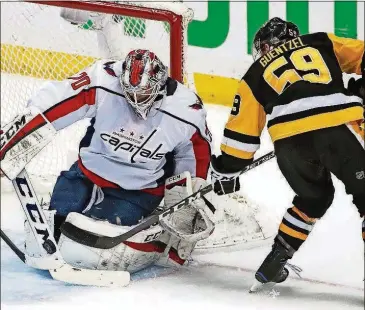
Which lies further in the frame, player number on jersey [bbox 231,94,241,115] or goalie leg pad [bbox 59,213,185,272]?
goalie leg pad [bbox 59,213,185,272]

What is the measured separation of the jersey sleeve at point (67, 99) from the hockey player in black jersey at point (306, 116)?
1.47 ft

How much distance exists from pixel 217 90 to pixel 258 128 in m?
1.51

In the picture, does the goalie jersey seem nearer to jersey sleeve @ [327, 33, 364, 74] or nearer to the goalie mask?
jersey sleeve @ [327, 33, 364, 74]

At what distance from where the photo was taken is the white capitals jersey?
3.08 m

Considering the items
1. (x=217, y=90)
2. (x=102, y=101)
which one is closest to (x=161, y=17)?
(x=102, y=101)

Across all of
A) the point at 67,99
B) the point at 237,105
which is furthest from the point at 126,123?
the point at 237,105

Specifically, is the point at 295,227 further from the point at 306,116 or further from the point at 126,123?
the point at 126,123

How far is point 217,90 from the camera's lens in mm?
4324

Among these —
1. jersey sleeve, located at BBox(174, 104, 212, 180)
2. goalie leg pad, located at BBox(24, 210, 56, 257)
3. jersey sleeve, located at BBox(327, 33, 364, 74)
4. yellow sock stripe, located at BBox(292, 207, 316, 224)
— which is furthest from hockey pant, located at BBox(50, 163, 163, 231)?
jersey sleeve, located at BBox(327, 33, 364, 74)

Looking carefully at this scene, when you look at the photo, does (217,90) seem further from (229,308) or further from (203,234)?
(229,308)

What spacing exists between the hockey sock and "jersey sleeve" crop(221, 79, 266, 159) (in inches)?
8.0

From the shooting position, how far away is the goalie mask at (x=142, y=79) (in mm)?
2984

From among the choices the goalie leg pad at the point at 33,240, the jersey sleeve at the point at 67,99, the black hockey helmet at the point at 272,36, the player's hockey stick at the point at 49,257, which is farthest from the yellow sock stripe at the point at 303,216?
the goalie leg pad at the point at 33,240

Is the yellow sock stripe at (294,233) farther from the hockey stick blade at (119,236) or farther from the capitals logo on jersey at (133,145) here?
the capitals logo on jersey at (133,145)
